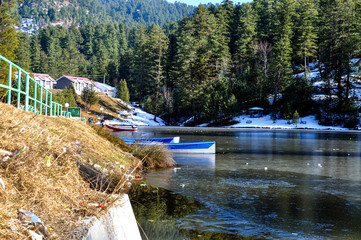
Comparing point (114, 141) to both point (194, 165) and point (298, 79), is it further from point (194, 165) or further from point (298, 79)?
point (298, 79)

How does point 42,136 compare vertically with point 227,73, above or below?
below

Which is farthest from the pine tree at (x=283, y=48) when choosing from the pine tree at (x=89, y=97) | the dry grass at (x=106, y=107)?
the pine tree at (x=89, y=97)

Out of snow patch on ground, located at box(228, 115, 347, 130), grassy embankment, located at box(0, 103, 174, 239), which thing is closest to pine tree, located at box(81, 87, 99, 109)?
snow patch on ground, located at box(228, 115, 347, 130)

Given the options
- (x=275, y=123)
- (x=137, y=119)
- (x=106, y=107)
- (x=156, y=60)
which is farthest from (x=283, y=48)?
(x=106, y=107)

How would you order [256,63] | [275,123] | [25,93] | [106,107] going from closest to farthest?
[25,93], [275,123], [256,63], [106,107]

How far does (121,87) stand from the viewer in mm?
106188

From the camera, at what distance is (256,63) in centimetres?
8581

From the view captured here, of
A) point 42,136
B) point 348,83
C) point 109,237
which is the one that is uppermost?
point 348,83

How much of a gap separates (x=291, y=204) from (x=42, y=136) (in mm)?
6557

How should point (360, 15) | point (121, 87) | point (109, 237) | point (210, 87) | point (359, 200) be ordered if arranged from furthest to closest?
point (121, 87), point (210, 87), point (360, 15), point (359, 200), point (109, 237)

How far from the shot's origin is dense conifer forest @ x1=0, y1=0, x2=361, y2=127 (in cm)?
6681

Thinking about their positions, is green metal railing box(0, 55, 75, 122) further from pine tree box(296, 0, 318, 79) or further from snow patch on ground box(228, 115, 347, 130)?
pine tree box(296, 0, 318, 79)

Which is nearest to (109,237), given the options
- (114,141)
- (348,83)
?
(114,141)

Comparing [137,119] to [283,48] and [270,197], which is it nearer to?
[283,48]
